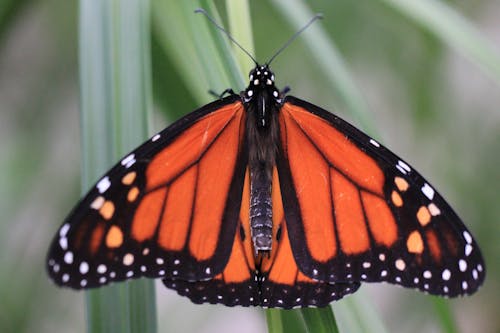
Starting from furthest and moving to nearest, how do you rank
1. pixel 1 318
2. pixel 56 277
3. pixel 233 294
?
pixel 1 318 < pixel 233 294 < pixel 56 277

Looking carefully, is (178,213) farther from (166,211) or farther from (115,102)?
(115,102)

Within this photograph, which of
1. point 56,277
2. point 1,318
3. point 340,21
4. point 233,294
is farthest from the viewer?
point 340,21

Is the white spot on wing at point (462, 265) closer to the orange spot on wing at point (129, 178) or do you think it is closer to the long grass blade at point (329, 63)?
the long grass blade at point (329, 63)

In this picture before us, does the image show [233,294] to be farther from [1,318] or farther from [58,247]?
[1,318]

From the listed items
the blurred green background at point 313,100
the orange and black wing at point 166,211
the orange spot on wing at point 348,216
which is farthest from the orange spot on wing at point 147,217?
the blurred green background at point 313,100

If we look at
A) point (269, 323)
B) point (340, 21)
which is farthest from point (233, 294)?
point (340, 21)

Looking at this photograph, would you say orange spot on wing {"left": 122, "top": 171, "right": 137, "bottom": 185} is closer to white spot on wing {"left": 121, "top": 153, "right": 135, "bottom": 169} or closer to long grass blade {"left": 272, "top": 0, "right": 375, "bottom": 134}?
white spot on wing {"left": 121, "top": 153, "right": 135, "bottom": 169}

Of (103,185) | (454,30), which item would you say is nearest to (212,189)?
(103,185)
